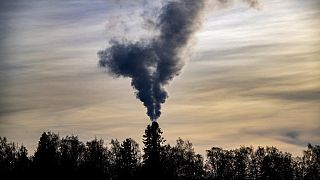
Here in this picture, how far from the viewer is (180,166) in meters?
140

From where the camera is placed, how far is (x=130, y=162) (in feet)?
356

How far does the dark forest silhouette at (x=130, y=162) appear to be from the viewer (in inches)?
3656

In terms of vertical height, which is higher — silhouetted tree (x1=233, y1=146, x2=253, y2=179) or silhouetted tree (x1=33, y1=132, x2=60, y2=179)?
silhouetted tree (x1=233, y1=146, x2=253, y2=179)

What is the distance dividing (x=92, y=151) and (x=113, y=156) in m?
5.96

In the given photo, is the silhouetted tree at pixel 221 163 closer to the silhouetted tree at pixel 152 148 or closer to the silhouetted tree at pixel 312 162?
the silhouetted tree at pixel 312 162

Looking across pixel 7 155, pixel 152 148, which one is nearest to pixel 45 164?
pixel 152 148

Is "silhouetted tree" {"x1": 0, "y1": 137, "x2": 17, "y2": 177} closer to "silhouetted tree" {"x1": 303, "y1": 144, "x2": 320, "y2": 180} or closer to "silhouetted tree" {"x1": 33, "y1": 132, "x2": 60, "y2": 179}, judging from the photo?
"silhouetted tree" {"x1": 33, "y1": 132, "x2": 60, "y2": 179}

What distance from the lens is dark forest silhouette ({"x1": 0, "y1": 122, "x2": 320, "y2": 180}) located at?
305ft

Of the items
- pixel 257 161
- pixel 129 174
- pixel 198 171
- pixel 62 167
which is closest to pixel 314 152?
pixel 257 161

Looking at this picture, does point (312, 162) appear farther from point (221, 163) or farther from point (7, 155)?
point (7, 155)

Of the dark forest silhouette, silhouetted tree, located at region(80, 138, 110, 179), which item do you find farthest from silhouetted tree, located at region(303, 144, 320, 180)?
silhouetted tree, located at region(80, 138, 110, 179)

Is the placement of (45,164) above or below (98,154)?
below

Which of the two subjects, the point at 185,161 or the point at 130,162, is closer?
the point at 130,162

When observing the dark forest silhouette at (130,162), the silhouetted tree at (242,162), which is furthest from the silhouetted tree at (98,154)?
the silhouetted tree at (242,162)
